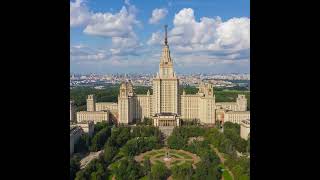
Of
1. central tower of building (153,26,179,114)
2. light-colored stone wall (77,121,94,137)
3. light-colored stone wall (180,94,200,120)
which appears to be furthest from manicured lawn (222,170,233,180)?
central tower of building (153,26,179,114)

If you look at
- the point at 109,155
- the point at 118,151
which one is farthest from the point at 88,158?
the point at 109,155

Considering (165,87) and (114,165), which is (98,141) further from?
(165,87)

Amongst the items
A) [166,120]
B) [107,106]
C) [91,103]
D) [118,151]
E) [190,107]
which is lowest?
[118,151]

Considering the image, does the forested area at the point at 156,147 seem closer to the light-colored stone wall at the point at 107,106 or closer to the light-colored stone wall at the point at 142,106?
the light-colored stone wall at the point at 107,106

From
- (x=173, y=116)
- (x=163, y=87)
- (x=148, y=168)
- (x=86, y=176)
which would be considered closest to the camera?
(x=86, y=176)

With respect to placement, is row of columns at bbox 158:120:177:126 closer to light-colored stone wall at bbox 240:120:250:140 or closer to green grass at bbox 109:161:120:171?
light-colored stone wall at bbox 240:120:250:140
